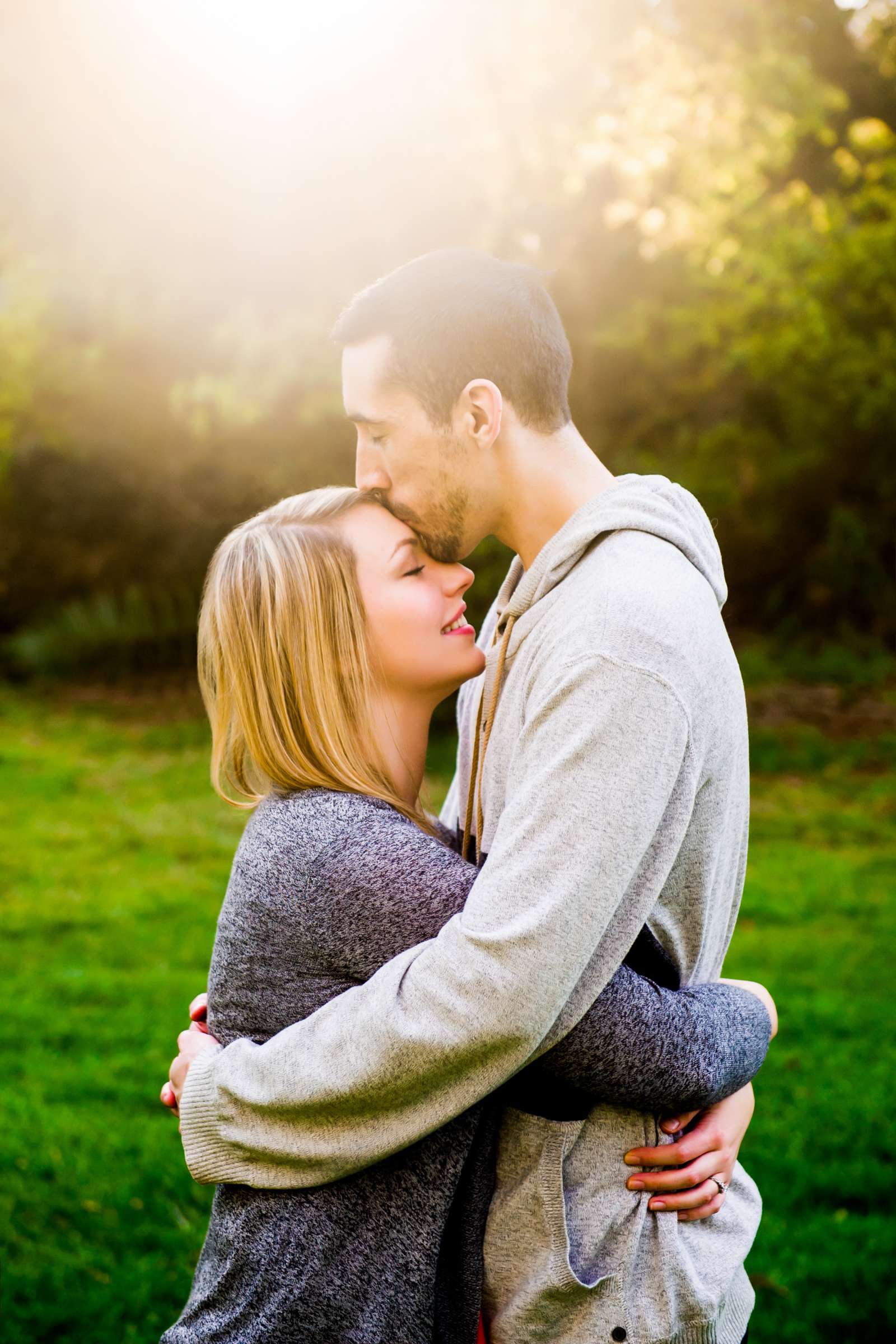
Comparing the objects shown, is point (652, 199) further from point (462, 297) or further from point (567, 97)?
point (462, 297)

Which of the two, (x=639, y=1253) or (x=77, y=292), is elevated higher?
(x=77, y=292)

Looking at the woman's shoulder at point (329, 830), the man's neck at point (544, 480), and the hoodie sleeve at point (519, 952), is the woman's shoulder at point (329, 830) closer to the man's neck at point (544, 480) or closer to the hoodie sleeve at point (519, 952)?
the hoodie sleeve at point (519, 952)

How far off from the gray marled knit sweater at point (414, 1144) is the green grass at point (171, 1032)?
67.1 inches

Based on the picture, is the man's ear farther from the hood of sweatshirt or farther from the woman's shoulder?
the woman's shoulder

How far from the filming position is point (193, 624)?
38.4 ft

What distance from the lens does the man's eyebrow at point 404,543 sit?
7.32 feet

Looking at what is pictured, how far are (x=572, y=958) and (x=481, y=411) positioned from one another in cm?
114

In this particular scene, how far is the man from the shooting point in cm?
157

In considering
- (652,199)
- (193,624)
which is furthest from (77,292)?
(652,199)

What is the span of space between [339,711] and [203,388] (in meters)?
7.33

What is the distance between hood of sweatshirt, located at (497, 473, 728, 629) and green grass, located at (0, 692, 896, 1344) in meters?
2.34

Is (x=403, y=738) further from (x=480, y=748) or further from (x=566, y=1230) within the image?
(x=566, y=1230)

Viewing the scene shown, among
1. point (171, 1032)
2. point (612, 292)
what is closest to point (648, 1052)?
point (171, 1032)

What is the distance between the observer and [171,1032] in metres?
4.89
